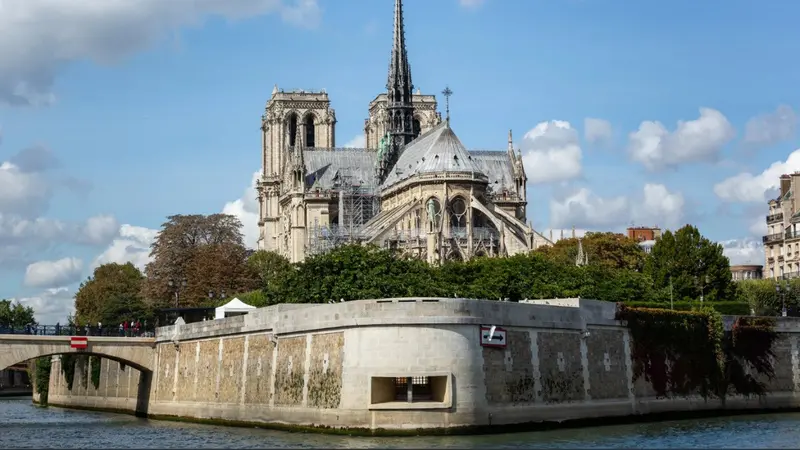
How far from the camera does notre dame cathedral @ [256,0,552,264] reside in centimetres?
11756

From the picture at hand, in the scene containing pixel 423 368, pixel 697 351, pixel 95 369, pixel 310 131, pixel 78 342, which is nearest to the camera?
pixel 423 368

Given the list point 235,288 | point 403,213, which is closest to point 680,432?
point 235,288

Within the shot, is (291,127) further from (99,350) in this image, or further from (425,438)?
(425,438)

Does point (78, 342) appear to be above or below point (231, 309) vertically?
below

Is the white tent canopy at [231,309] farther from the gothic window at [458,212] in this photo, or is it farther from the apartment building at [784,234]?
the apartment building at [784,234]

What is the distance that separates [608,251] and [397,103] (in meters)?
37.3

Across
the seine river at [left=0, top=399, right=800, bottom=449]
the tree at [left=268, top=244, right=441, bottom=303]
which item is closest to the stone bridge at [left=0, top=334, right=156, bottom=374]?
the seine river at [left=0, top=399, right=800, bottom=449]

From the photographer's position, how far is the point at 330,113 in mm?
159625

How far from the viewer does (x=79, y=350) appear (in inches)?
2486

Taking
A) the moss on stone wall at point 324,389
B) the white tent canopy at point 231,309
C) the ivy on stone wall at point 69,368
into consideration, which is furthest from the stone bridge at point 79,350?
the ivy on stone wall at point 69,368

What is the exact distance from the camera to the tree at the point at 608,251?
336 ft

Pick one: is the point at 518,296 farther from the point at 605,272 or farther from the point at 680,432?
the point at 680,432

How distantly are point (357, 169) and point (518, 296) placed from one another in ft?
228

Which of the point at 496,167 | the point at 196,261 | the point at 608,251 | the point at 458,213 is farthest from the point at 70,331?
the point at 496,167
